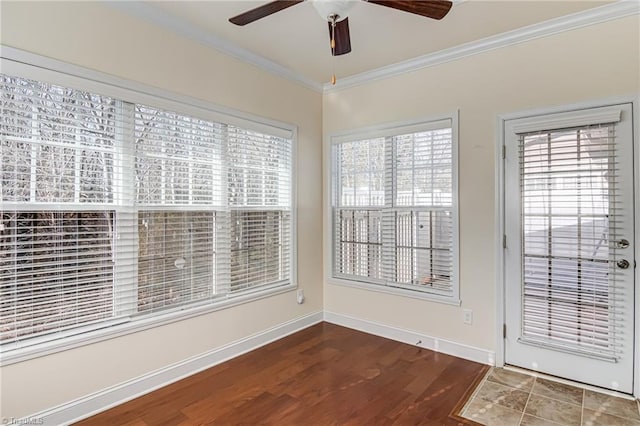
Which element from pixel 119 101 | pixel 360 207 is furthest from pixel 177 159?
pixel 360 207

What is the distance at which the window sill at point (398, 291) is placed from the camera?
318cm

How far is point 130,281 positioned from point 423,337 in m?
2.64

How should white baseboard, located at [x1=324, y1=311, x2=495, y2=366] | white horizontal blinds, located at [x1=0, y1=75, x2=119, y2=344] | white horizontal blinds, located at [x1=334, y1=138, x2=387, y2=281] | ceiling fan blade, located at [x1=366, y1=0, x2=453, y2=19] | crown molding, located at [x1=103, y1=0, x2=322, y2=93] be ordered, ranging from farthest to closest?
white horizontal blinds, located at [x1=334, y1=138, x2=387, y2=281] < white baseboard, located at [x1=324, y1=311, x2=495, y2=366] < crown molding, located at [x1=103, y1=0, x2=322, y2=93] < white horizontal blinds, located at [x1=0, y1=75, x2=119, y2=344] < ceiling fan blade, located at [x1=366, y1=0, x2=453, y2=19]

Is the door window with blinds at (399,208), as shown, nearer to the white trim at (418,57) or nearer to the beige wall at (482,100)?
the beige wall at (482,100)

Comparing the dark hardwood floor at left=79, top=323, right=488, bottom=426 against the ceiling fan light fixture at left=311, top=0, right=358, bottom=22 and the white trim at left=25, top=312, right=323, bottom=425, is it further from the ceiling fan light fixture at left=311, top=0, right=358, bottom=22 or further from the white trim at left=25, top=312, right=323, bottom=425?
the ceiling fan light fixture at left=311, top=0, right=358, bottom=22

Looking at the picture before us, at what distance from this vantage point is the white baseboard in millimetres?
3008

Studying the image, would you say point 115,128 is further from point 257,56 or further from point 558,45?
point 558,45

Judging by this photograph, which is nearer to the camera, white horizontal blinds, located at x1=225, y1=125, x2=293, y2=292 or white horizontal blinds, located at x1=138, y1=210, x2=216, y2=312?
white horizontal blinds, located at x1=138, y1=210, x2=216, y2=312

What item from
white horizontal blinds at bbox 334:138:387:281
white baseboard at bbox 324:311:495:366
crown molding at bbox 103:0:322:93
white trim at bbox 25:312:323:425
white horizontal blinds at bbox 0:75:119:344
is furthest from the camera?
white horizontal blinds at bbox 334:138:387:281

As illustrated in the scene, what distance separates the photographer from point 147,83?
99.3 inches

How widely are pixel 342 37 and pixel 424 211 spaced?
183 centimetres

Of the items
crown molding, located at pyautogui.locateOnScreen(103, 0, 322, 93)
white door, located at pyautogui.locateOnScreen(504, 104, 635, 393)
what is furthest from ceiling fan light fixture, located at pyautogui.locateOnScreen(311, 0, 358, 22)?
white door, located at pyautogui.locateOnScreen(504, 104, 635, 393)

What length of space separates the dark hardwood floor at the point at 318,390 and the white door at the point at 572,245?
65cm

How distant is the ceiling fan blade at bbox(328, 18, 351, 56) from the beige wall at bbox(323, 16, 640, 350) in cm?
130
